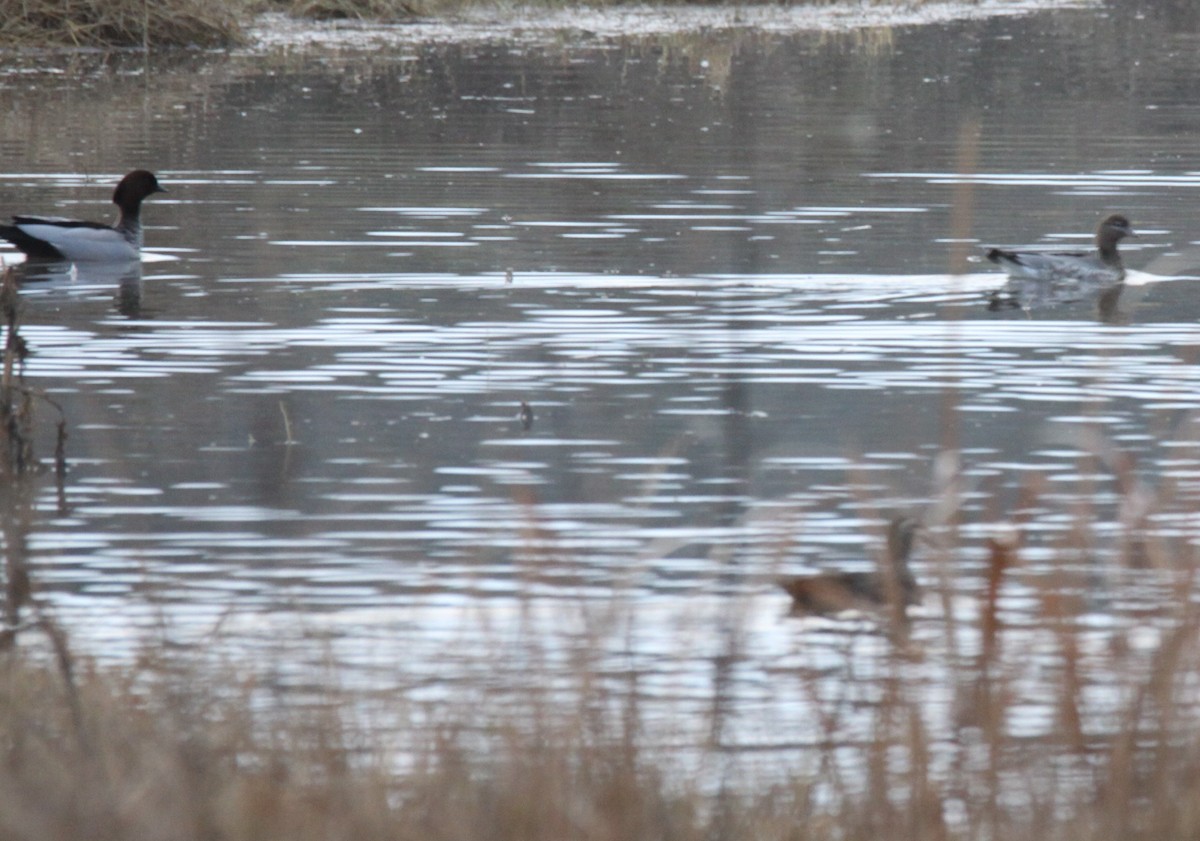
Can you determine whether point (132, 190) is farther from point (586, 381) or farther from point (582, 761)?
point (582, 761)

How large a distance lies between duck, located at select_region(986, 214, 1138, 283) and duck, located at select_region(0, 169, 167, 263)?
211 inches

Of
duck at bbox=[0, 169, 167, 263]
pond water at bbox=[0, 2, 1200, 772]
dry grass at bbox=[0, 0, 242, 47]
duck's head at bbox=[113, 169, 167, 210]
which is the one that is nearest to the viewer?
pond water at bbox=[0, 2, 1200, 772]

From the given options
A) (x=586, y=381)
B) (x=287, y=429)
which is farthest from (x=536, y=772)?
(x=586, y=381)

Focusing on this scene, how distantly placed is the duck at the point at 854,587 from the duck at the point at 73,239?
8504 millimetres

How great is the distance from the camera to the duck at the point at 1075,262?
1391cm

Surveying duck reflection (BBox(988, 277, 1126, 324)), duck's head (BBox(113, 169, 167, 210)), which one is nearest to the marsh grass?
duck reflection (BBox(988, 277, 1126, 324))

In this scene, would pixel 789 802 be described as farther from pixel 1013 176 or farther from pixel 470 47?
pixel 470 47

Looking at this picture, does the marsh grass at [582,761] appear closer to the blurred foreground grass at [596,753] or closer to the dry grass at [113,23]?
the blurred foreground grass at [596,753]

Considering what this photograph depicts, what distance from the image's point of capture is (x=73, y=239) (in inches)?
581

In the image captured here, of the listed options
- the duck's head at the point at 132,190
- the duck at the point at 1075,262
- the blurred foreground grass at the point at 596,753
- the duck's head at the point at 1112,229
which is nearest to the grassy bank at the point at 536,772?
the blurred foreground grass at the point at 596,753

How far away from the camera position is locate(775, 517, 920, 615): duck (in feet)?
21.2

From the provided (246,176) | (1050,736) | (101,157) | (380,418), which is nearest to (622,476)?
(380,418)

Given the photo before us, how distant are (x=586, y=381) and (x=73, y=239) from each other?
5.22 meters

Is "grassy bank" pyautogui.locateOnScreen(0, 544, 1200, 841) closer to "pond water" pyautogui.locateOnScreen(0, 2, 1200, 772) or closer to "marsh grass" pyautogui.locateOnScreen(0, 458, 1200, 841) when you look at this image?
"marsh grass" pyautogui.locateOnScreen(0, 458, 1200, 841)
